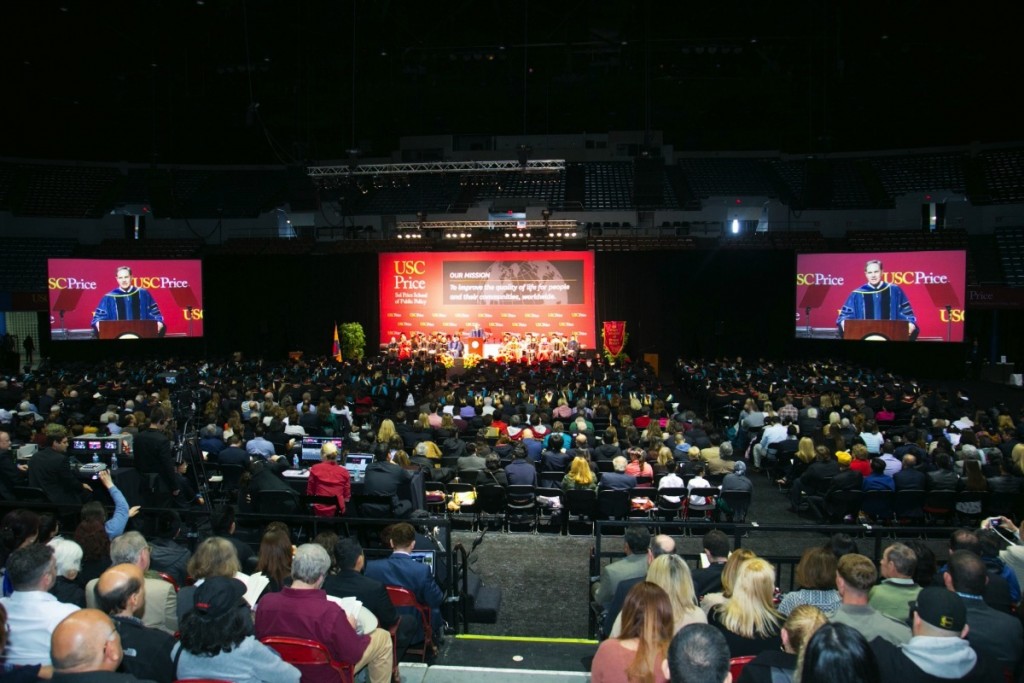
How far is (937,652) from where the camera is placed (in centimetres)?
312

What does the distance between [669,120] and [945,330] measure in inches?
523

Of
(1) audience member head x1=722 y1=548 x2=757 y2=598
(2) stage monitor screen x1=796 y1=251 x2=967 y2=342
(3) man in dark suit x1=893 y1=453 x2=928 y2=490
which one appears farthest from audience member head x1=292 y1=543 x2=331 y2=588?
(2) stage monitor screen x1=796 y1=251 x2=967 y2=342

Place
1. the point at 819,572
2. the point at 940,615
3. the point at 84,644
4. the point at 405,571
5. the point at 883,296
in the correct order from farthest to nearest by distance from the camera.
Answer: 1. the point at 883,296
2. the point at 405,571
3. the point at 819,572
4. the point at 940,615
5. the point at 84,644

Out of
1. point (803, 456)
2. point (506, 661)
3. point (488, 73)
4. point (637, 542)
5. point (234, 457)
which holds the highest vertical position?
point (488, 73)

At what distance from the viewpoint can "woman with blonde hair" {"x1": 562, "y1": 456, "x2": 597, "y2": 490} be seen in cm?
834

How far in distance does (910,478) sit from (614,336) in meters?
15.5

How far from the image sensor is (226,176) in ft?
97.8

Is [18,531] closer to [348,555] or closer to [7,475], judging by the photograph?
[348,555]

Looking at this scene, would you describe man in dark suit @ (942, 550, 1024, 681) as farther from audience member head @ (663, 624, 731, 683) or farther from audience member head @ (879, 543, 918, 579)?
audience member head @ (663, 624, 731, 683)

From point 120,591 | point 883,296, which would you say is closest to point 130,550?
point 120,591

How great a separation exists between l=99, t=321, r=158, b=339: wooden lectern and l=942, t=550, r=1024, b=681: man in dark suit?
2373 centimetres

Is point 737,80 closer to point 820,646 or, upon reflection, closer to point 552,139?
point 552,139

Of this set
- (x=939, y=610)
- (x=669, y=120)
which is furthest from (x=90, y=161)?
(x=939, y=610)

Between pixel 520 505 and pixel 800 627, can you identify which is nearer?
pixel 800 627
